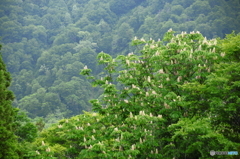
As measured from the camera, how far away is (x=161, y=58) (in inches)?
422

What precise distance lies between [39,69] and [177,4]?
172 feet

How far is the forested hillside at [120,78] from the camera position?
373 inches

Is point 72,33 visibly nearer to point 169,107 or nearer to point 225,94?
point 169,107

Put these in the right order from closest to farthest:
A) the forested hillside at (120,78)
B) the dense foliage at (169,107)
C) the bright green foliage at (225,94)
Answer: the bright green foliage at (225,94) < the dense foliage at (169,107) < the forested hillside at (120,78)

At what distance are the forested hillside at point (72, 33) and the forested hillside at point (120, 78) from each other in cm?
33

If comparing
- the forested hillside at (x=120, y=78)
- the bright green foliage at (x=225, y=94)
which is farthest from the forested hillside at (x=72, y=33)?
the bright green foliage at (x=225, y=94)

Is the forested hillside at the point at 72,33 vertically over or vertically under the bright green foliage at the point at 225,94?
over

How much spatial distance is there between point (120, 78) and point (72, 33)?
88.5 m

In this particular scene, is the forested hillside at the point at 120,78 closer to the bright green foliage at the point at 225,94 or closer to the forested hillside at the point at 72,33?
the bright green foliage at the point at 225,94

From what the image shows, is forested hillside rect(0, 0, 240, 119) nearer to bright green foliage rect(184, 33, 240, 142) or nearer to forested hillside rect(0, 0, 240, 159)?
forested hillside rect(0, 0, 240, 159)

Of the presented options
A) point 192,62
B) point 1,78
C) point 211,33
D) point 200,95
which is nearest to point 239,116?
point 200,95

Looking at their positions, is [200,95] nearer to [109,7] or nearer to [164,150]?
[164,150]

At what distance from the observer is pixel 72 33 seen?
97.0 metres

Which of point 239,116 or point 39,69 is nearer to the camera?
point 239,116
